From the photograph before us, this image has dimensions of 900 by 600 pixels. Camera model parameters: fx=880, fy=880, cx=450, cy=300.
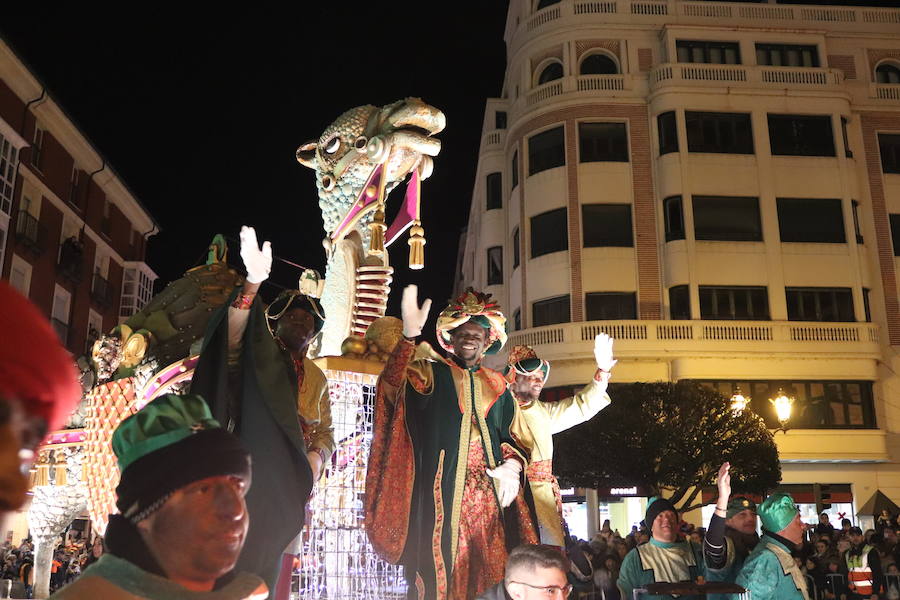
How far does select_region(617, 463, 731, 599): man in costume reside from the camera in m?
5.53

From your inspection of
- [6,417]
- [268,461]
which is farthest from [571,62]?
[6,417]

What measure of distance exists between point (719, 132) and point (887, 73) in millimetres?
6647

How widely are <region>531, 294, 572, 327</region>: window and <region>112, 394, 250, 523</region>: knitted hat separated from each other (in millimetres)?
24081

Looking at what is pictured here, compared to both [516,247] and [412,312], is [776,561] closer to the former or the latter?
[412,312]

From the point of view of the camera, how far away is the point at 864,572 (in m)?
10.7

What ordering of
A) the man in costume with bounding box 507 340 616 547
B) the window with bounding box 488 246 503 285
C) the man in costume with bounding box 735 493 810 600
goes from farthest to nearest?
the window with bounding box 488 246 503 285 < the man in costume with bounding box 507 340 616 547 < the man in costume with bounding box 735 493 810 600

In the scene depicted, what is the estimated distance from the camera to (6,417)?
4.23 feet

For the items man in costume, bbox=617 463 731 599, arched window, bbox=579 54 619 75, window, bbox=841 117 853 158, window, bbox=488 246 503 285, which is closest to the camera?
man in costume, bbox=617 463 731 599

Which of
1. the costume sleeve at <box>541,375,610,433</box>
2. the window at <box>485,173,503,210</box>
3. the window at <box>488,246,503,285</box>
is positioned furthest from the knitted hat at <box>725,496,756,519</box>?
the window at <box>485,173,503,210</box>

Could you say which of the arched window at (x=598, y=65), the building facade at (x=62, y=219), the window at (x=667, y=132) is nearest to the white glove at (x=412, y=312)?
the building facade at (x=62, y=219)

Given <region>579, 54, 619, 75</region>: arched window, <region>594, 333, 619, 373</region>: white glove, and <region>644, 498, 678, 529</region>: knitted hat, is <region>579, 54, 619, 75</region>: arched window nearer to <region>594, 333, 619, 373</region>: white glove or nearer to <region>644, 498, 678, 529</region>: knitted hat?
<region>594, 333, 619, 373</region>: white glove

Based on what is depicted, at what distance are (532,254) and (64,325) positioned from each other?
14.5 metres

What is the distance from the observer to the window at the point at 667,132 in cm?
2648

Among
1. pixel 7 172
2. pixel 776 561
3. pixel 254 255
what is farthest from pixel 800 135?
pixel 254 255
